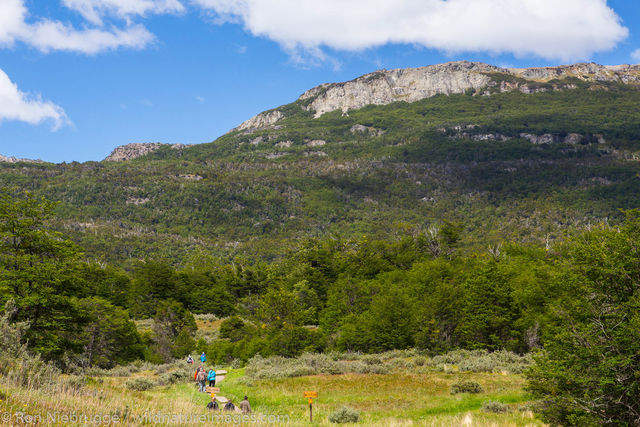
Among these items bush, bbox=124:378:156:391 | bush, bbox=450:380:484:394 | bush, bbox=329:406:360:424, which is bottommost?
bush, bbox=124:378:156:391

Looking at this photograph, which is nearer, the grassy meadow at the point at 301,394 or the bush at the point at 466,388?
the grassy meadow at the point at 301,394

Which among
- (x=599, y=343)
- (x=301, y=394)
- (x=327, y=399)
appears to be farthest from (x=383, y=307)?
(x=599, y=343)

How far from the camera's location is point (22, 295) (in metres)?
27.2

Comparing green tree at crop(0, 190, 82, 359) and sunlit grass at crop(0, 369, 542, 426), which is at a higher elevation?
green tree at crop(0, 190, 82, 359)

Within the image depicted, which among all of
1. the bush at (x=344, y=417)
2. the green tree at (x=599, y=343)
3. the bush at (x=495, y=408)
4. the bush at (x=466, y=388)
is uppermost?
the green tree at (x=599, y=343)

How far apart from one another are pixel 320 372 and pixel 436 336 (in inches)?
680

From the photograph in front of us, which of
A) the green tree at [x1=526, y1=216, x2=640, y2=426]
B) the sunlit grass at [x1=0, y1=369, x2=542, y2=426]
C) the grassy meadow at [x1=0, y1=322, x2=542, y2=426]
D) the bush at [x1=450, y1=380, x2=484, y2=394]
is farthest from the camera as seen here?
the bush at [x1=450, y1=380, x2=484, y2=394]

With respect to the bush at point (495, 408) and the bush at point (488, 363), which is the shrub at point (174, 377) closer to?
the bush at point (488, 363)

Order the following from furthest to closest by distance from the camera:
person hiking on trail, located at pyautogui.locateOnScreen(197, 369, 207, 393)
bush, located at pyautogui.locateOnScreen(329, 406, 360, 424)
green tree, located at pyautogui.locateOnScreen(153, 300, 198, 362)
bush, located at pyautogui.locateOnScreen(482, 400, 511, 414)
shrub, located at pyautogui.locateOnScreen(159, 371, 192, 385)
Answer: green tree, located at pyautogui.locateOnScreen(153, 300, 198, 362) < shrub, located at pyautogui.locateOnScreen(159, 371, 192, 385) < person hiking on trail, located at pyautogui.locateOnScreen(197, 369, 207, 393) < bush, located at pyautogui.locateOnScreen(482, 400, 511, 414) < bush, located at pyautogui.locateOnScreen(329, 406, 360, 424)

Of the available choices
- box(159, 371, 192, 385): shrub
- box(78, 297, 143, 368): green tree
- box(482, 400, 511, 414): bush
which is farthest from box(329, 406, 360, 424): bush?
box(78, 297, 143, 368): green tree

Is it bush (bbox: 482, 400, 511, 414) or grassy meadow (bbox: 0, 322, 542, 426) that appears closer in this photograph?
grassy meadow (bbox: 0, 322, 542, 426)

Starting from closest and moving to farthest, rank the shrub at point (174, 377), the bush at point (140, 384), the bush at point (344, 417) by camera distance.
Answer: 1. the bush at point (344, 417)
2. the bush at point (140, 384)
3. the shrub at point (174, 377)

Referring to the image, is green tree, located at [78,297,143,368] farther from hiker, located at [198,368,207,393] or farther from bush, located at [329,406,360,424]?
bush, located at [329,406,360,424]

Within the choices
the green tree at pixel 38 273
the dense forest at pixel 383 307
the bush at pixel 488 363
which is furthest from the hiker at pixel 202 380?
the bush at pixel 488 363
